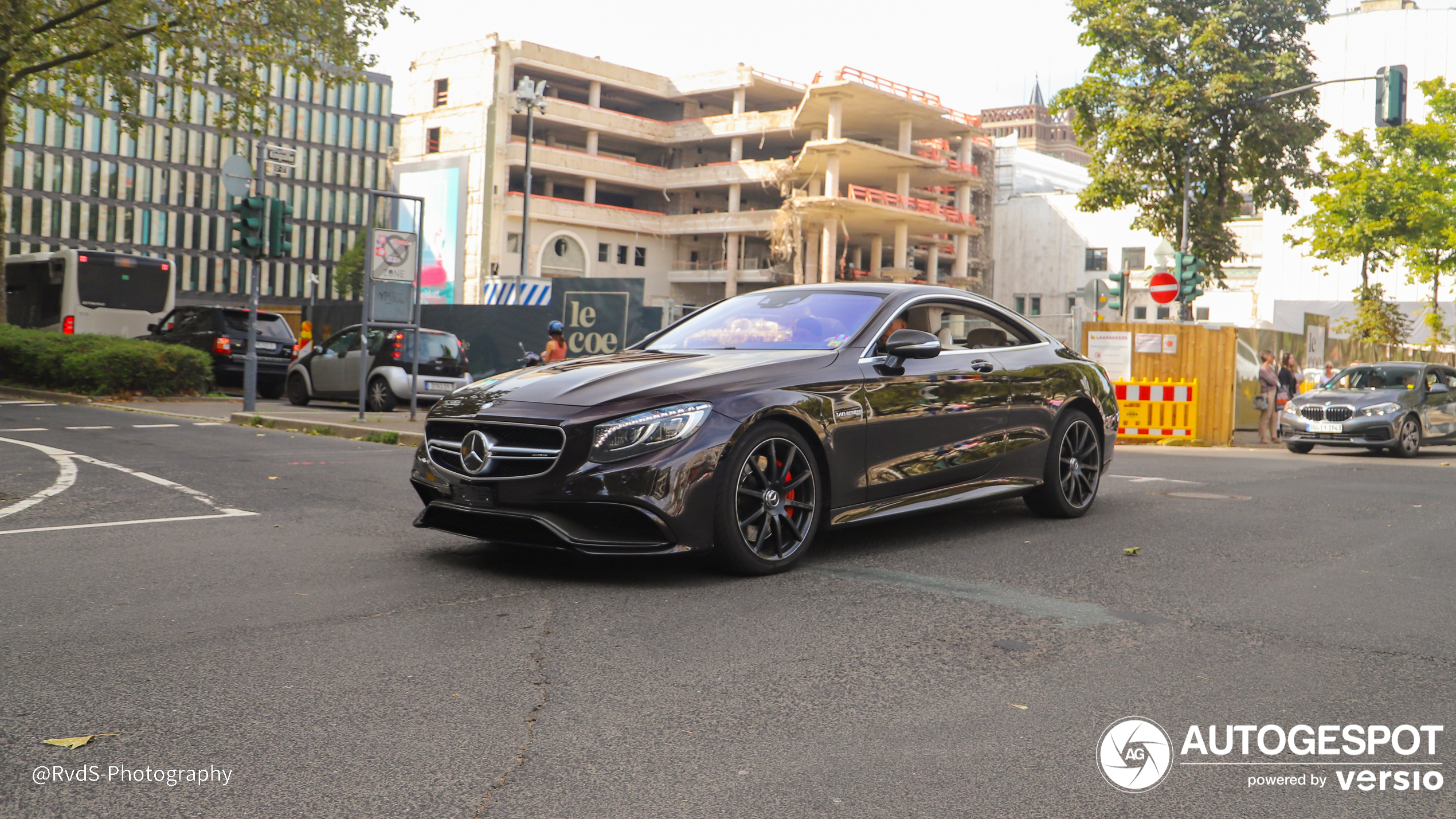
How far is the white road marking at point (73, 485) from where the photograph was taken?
6.96 meters

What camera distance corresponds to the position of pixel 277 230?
17.1 meters

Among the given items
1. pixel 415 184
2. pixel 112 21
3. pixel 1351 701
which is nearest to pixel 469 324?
pixel 112 21

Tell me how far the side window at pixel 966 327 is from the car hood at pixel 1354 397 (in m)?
13.0

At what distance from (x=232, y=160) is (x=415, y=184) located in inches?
1221

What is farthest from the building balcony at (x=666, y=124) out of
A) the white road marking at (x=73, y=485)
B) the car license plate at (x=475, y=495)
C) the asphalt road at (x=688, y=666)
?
the car license plate at (x=475, y=495)

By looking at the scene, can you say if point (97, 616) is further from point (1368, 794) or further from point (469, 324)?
point (469, 324)

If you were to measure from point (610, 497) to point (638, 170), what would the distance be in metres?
59.6

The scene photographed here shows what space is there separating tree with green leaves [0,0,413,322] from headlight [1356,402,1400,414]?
1842 cm

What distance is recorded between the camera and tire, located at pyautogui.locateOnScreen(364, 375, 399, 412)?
62.4ft

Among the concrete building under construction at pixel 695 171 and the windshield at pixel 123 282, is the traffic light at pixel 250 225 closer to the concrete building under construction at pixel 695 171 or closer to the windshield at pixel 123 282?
the windshield at pixel 123 282

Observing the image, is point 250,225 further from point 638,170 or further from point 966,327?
point 638,170

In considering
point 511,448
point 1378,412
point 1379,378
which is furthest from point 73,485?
point 1379,378

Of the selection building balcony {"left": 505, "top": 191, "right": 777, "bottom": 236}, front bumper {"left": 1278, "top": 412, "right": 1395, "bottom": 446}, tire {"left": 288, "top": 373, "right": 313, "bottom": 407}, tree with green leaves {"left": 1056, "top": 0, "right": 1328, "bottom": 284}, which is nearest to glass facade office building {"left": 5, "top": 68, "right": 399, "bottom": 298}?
building balcony {"left": 505, "top": 191, "right": 777, "bottom": 236}

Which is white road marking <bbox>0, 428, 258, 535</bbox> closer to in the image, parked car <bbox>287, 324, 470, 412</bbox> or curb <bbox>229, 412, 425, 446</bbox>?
curb <bbox>229, 412, 425, 446</bbox>
